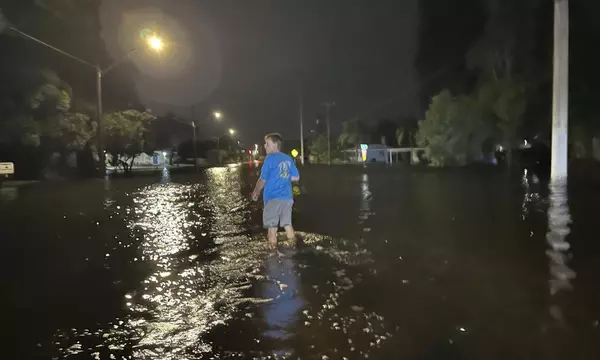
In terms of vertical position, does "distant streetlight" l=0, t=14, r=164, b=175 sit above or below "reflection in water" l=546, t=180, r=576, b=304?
above

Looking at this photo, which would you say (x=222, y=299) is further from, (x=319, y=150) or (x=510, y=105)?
(x=319, y=150)

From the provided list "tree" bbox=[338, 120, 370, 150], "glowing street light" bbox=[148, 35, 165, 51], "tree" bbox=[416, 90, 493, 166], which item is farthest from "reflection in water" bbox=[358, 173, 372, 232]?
"tree" bbox=[338, 120, 370, 150]

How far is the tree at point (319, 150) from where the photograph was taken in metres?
79.4

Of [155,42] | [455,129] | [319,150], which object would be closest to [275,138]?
[155,42]

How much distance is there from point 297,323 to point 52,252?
16.7 ft

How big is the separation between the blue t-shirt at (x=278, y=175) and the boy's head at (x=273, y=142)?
7cm

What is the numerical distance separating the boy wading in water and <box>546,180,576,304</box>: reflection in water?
3435 millimetres

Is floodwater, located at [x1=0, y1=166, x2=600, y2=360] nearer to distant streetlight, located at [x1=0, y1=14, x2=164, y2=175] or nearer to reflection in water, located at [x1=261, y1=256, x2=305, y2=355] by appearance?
reflection in water, located at [x1=261, y1=256, x2=305, y2=355]

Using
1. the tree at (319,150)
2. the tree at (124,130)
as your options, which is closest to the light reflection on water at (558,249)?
the tree at (124,130)

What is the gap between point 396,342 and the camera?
13.9 ft

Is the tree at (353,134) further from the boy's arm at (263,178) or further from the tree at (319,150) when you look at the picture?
the boy's arm at (263,178)

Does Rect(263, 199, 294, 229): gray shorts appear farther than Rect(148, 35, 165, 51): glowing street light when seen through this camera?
No

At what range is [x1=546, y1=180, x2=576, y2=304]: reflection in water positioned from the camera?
19.5 ft

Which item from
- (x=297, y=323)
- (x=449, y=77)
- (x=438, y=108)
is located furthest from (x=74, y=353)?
(x=449, y=77)
